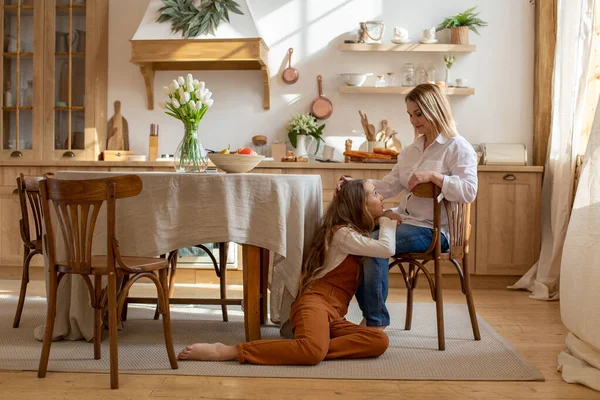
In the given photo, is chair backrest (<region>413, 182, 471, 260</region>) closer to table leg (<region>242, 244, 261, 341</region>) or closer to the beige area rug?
the beige area rug

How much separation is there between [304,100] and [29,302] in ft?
7.86

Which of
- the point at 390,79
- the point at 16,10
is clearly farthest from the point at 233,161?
the point at 16,10

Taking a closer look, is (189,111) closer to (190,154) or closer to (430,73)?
(190,154)

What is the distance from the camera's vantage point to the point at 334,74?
536 centimetres

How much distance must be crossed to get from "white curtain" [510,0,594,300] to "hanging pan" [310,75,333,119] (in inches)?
60.7

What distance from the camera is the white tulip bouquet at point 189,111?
323 centimetres

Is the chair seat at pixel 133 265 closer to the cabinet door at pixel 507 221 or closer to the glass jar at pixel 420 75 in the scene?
the cabinet door at pixel 507 221

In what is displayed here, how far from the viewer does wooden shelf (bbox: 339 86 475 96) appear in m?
5.13

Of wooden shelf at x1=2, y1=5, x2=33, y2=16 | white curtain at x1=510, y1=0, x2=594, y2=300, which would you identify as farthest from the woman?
wooden shelf at x1=2, y1=5, x2=33, y2=16

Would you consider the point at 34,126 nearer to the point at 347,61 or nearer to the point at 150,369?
the point at 347,61

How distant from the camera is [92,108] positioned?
5.38 meters

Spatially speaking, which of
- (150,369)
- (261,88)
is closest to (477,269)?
(261,88)

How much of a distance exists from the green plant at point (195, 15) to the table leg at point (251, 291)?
246 centimetres

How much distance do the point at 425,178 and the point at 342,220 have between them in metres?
0.38
